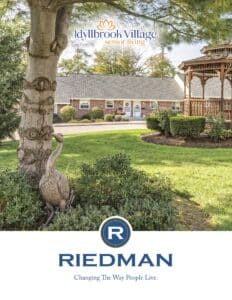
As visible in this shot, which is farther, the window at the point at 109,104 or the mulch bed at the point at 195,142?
the mulch bed at the point at 195,142

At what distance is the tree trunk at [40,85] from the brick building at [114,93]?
8 cm

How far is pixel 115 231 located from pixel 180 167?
941mm

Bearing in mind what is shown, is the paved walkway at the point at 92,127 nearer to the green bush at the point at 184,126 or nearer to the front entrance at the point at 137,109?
the front entrance at the point at 137,109

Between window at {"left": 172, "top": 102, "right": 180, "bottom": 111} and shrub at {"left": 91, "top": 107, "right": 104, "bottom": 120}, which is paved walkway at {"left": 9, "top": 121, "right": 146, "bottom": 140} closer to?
shrub at {"left": 91, "top": 107, "right": 104, "bottom": 120}

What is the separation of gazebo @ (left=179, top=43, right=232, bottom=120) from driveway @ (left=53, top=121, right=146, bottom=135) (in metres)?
0.42

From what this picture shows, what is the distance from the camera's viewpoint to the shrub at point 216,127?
3.14 m

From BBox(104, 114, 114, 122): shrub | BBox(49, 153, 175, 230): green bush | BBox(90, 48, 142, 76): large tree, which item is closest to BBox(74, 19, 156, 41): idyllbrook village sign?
BBox(90, 48, 142, 76): large tree

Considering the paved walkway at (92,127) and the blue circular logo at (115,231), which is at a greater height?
the paved walkway at (92,127)

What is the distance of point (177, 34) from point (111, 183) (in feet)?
2.97

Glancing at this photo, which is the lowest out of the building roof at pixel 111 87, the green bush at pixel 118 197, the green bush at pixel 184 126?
the green bush at pixel 118 197

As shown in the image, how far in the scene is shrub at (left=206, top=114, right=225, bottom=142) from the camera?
124 inches

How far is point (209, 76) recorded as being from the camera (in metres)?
5.36

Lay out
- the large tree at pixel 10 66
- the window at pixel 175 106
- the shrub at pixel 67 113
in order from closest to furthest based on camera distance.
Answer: the shrub at pixel 67 113
the large tree at pixel 10 66
the window at pixel 175 106

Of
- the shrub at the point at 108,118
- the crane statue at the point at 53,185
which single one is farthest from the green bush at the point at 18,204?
the shrub at the point at 108,118
